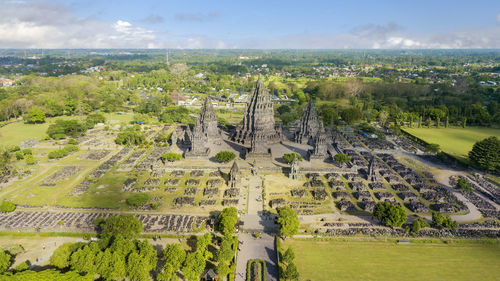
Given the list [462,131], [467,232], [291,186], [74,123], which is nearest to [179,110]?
[74,123]

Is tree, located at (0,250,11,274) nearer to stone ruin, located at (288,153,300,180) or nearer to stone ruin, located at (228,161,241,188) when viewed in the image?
stone ruin, located at (228,161,241,188)

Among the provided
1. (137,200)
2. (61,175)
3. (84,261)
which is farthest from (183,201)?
(61,175)

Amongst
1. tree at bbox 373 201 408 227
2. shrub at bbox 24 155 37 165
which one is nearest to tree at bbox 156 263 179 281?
tree at bbox 373 201 408 227

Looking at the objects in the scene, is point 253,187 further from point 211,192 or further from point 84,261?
point 84,261

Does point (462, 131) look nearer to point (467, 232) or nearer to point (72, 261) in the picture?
point (467, 232)

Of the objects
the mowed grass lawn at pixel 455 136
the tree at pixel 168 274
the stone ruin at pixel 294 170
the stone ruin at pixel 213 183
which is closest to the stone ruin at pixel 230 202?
the stone ruin at pixel 213 183

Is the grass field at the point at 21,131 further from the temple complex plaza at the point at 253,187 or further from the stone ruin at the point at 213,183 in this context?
the stone ruin at the point at 213,183
